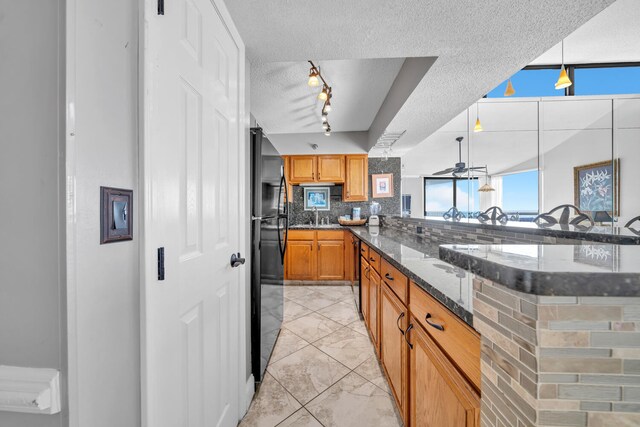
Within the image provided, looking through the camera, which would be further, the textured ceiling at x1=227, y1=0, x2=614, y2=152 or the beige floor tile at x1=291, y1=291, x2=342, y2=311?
the beige floor tile at x1=291, y1=291, x2=342, y2=311

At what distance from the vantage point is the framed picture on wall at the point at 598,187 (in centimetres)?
369

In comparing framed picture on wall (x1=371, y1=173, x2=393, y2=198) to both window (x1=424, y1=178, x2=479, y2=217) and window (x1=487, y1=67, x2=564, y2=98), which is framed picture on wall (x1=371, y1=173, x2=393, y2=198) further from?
window (x1=424, y1=178, x2=479, y2=217)

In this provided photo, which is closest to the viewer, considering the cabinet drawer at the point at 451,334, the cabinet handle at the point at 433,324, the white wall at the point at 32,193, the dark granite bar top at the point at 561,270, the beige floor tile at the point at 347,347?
the dark granite bar top at the point at 561,270

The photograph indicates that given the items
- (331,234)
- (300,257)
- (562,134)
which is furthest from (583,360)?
(562,134)

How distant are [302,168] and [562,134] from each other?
4.46 meters

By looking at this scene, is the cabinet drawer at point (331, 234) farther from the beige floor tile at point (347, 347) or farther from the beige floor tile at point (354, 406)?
the beige floor tile at point (354, 406)

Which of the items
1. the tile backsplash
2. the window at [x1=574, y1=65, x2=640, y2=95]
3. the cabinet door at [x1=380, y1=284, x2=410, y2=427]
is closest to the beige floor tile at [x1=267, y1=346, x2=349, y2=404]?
the cabinet door at [x1=380, y1=284, x2=410, y2=427]

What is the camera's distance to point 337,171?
167 inches

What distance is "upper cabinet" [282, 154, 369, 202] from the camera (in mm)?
4254

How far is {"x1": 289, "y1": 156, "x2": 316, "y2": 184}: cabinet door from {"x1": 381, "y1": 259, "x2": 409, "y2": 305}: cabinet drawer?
2.80 meters

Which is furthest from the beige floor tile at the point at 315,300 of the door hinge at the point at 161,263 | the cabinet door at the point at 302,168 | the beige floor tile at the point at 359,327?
the door hinge at the point at 161,263

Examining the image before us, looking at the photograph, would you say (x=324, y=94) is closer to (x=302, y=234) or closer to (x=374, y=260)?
(x=374, y=260)

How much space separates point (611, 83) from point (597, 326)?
5.62 meters

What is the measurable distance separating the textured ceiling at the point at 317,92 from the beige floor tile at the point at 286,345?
8.05 ft
